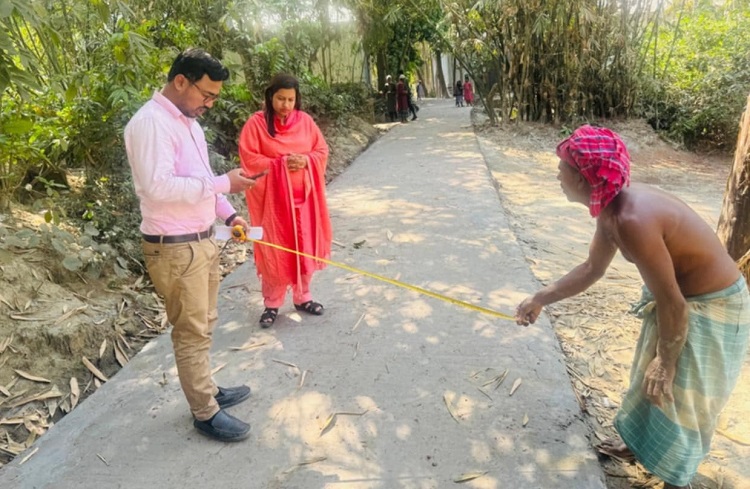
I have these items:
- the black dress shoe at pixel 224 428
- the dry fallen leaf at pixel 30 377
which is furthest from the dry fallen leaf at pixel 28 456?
the black dress shoe at pixel 224 428

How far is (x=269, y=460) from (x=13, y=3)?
194 cm

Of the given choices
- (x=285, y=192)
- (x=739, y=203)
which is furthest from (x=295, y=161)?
(x=739, y=203)

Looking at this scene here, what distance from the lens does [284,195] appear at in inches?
134

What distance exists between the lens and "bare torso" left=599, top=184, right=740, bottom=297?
69.3 inches

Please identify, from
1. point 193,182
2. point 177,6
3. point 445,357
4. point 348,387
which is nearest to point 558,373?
point 445,357

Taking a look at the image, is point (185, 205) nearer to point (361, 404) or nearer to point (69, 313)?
point (361, 404)

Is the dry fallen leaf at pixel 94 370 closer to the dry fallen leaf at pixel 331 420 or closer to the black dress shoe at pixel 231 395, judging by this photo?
the black dress shoe at pixel 231 395

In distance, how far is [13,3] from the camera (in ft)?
5.80

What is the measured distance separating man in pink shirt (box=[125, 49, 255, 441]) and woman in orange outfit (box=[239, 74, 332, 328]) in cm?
90

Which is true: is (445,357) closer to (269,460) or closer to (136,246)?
(269,460)

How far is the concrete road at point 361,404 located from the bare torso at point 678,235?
2.89ft

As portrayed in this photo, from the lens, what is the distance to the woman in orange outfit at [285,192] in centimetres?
331

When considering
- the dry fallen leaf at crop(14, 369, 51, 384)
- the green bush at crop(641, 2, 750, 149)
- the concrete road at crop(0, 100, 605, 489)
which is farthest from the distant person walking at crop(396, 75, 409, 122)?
the dry fallen leaf at crop(14, 369, 51, 384)

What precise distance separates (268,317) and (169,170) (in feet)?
5.31
